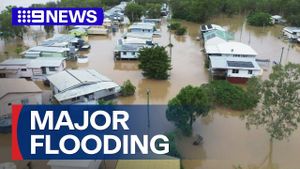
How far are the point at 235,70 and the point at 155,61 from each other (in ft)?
13.0

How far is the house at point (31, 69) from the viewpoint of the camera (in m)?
14.6

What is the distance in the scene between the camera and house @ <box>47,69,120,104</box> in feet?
39.3

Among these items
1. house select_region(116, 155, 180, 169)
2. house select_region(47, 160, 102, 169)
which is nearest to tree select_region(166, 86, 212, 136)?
house select_region(116, 155, 180, 169)

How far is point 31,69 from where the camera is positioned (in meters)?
14.7

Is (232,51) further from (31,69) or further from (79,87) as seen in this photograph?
(31,69)

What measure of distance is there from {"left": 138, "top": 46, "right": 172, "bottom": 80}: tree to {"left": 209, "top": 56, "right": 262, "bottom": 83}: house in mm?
2396

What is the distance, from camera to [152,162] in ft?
25.5

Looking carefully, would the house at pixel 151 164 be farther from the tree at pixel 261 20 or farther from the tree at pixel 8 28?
the tree at pixel 261 20

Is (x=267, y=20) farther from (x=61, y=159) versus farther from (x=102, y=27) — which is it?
(x=61, y=159)

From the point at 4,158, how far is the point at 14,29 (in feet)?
49.4

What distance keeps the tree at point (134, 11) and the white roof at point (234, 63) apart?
15.3 metres

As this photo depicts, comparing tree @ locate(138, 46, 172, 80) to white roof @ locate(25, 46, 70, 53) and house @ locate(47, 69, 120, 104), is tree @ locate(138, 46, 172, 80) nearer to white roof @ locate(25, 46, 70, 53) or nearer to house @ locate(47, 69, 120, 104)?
house @ locate(47, 69, 120, 104)

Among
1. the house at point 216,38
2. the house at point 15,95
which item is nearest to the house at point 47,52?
the house at point 15,95

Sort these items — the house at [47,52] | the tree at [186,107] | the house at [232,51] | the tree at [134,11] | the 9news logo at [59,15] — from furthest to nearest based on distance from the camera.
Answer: the tree at [134,11] < the house at [47,52] < the house at [232,51] < the 9news logo at [59,15] < the tree at [186,107]
